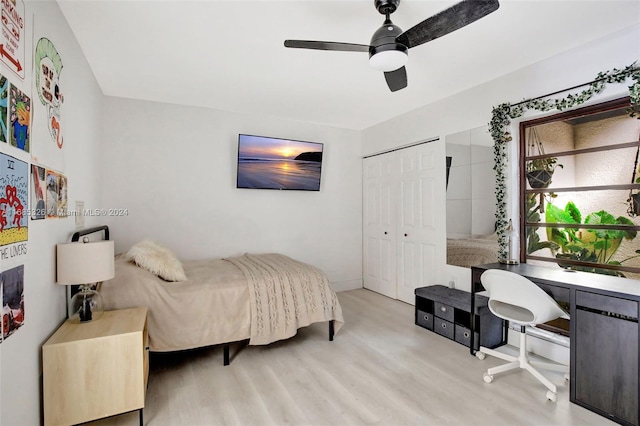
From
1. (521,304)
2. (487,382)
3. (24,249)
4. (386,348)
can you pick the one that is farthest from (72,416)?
(521,304)

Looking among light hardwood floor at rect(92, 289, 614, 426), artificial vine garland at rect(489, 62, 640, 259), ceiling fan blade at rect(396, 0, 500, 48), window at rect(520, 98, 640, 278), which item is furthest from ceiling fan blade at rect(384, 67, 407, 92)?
light hardwood floor at rect(92, 289, 614, 426)

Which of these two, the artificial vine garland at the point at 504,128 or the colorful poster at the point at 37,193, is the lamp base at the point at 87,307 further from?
the artificial vine garland at the point at 504,128

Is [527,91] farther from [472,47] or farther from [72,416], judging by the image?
[72,416]

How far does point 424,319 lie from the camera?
11.7ft

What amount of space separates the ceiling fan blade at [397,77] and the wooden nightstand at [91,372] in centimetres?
239

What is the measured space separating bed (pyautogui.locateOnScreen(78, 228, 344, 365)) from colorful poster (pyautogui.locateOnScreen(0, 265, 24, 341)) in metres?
0.98

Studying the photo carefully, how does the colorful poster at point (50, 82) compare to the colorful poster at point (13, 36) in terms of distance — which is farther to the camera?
the colorful poster at point (50, 82)

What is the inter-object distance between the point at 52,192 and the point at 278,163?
9.62 feet

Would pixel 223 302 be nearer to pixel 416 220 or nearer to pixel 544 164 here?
pixel 416 220

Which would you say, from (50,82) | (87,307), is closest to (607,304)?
(87,307)

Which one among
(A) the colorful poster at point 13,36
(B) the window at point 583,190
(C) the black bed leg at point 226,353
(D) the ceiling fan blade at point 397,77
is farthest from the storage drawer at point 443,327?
(A) the colorful poster at point 13,36

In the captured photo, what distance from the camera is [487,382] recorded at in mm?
2441

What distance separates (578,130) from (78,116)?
165 inches

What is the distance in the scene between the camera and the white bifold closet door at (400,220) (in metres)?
4.12
